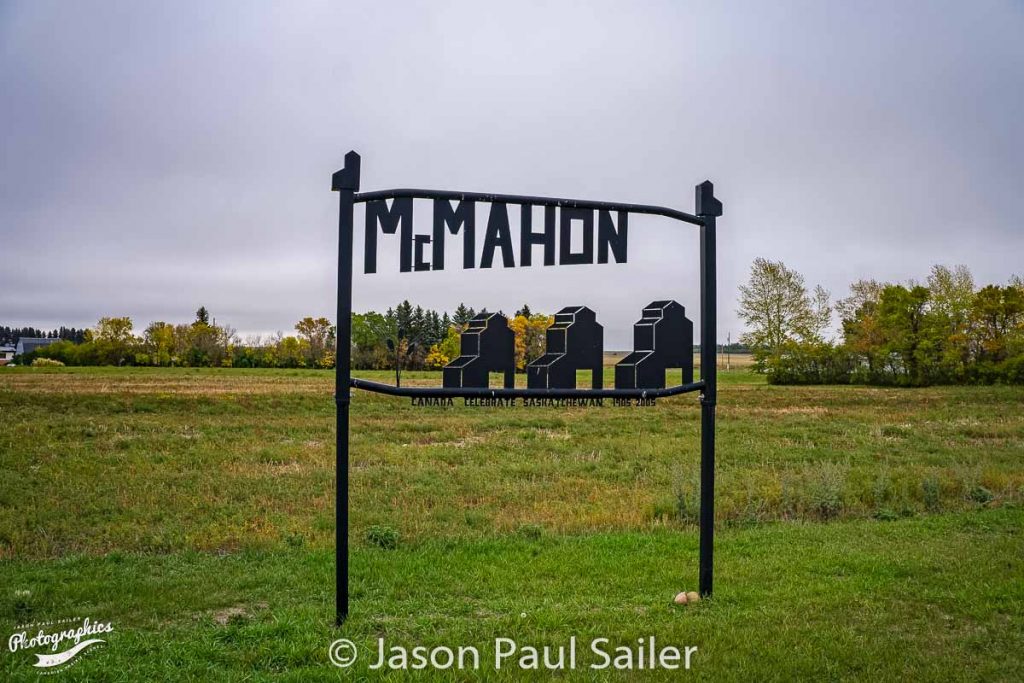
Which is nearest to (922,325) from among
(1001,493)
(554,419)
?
(554,419)

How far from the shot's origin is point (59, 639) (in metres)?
4.69

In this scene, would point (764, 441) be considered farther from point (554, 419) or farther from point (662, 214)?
point (662, 214)

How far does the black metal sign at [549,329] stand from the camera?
5.00 metres

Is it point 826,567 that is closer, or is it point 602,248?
point 602,248

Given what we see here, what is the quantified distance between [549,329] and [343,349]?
173 cm

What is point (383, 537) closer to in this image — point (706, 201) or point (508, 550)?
point (508, 550)

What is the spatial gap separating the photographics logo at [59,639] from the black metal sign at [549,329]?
5.00 feet

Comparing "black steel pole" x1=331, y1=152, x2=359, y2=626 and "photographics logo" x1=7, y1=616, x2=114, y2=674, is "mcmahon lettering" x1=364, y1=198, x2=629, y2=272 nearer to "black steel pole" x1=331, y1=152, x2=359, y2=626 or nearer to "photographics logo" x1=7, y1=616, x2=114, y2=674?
"black steel pole" x1=331, y1=152, x2=359, y2=626

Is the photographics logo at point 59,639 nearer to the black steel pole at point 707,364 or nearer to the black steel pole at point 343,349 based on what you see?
the black steel pole at point 343,349

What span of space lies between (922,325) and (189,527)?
152 feet

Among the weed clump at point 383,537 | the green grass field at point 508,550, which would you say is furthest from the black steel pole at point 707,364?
the weed clump at point 383,537

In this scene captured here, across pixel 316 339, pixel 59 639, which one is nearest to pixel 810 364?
pixel 316 339

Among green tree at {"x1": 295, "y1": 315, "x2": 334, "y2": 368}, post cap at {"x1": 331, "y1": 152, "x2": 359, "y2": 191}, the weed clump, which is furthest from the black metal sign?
green tree at {"x1": 295, "y1": 315, "x2": 334, "y2": 368}

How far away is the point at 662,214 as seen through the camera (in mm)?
5918
